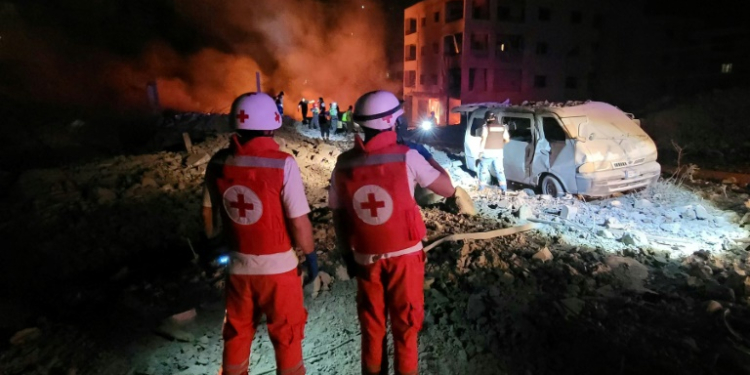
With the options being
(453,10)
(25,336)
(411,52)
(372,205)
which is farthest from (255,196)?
(411,52)

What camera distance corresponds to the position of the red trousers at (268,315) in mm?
2762

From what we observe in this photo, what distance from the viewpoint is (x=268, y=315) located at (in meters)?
2.82

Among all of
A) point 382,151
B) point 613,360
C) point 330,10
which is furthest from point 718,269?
point 330,10

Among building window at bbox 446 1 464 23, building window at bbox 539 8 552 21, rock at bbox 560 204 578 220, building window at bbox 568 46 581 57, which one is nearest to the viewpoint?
rock at bbox 560 204 578 220

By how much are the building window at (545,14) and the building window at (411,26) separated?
10274mm

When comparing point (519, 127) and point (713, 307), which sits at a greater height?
point (519, 127)

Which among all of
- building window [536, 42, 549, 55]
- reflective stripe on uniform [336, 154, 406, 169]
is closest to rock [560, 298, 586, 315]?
reflective stripe on uniform [336, 154, 406, 169]

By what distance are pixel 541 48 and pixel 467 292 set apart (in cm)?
3318

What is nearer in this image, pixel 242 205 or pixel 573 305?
pixel 242 205

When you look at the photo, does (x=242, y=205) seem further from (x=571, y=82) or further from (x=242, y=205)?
(x=571, y=82)

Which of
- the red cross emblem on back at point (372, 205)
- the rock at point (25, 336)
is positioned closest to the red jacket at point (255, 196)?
the red cross emblem on back at point (372, 205)

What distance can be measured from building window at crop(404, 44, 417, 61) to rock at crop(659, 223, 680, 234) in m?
34.1

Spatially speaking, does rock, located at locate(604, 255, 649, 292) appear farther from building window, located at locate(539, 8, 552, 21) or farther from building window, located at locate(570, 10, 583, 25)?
building window, located at locate(570, 10, 583, 25)

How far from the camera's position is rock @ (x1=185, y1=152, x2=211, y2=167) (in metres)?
10.5
